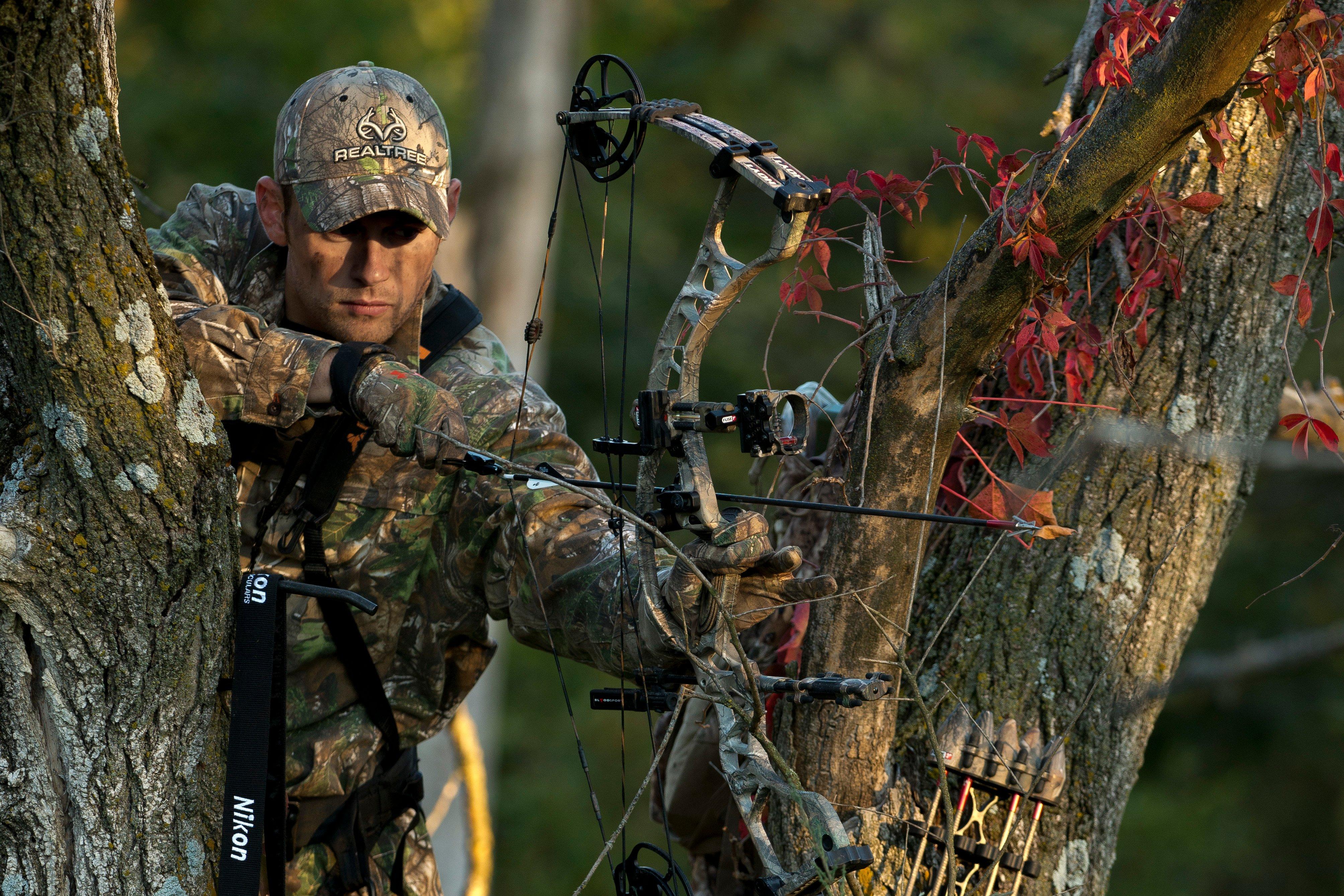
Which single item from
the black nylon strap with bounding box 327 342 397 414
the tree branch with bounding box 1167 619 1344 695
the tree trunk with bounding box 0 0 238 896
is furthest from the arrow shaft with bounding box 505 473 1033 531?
the tree branch with bounding box 1167 619 1344 695

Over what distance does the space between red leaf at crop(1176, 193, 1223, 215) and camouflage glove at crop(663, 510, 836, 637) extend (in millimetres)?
1022

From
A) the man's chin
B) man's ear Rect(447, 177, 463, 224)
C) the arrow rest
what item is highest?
man's ear Rect(447, 177, 463, 224)

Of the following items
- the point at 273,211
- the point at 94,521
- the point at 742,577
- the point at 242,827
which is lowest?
the point at 242,827

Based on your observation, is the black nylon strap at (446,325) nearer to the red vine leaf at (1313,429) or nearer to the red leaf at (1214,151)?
the red leaf at (1214,151)

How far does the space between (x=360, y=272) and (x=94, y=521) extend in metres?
0.86

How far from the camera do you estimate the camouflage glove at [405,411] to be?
201 centimetres

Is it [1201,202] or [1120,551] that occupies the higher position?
[1201,202]

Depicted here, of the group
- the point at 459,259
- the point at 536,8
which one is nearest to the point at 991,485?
the point at 459,259

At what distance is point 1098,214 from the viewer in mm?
1848

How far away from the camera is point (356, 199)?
2.40m

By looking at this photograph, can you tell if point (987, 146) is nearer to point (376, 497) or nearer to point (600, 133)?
point (600, 133)

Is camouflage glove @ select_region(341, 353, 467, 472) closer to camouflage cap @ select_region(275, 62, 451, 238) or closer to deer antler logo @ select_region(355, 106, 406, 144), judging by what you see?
camouflage cap @ select_region(275, 62, 451, 238)

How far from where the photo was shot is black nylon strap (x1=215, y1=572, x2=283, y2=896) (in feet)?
6.33

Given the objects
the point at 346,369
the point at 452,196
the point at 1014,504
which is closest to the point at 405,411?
the point at 346,369
